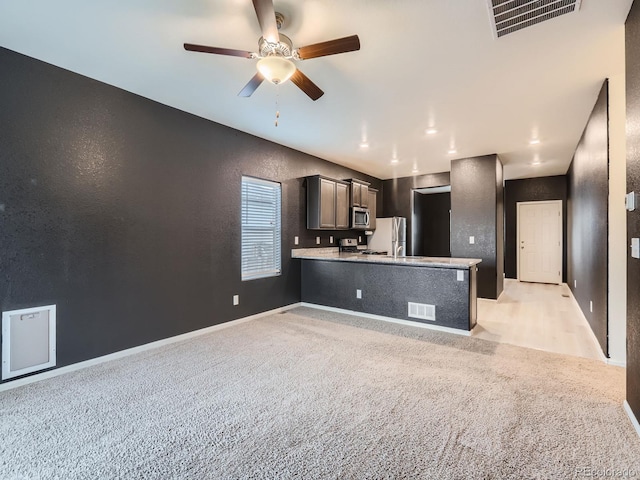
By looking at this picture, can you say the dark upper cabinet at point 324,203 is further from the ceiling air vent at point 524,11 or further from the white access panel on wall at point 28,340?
the white access panel on wall at point 28,340

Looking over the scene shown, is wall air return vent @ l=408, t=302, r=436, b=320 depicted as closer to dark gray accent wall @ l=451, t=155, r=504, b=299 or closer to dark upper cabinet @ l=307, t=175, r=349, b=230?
dark upper cabinet @ l=307, t=175, r=349, b=230

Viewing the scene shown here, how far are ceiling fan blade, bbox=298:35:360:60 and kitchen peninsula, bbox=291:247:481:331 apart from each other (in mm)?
2676

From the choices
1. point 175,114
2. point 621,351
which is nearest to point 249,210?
point 175,114

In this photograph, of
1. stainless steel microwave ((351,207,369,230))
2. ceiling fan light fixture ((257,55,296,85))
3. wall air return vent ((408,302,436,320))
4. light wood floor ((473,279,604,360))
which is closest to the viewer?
ceiling fan light fixture ((257,55,296,85))

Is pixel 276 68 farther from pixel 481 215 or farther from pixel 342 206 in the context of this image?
pixel 481 215

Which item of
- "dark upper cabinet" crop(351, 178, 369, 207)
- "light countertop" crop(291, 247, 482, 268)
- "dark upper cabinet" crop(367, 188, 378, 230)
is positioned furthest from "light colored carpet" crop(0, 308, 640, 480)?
"dark upper cabinet" crop(367, 188, 378, 230)

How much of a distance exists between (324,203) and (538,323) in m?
3.53

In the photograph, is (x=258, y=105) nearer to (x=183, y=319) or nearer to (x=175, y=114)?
(x=175, y=114)

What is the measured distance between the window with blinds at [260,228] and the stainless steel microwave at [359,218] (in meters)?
1.74

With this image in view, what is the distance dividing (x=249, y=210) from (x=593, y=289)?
169 inches

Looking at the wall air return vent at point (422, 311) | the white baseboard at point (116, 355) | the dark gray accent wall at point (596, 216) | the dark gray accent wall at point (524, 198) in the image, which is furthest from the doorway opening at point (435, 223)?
the white baseboard at point (116, 355)

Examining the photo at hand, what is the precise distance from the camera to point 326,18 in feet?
6.73

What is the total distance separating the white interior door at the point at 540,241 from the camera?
7.27 metres

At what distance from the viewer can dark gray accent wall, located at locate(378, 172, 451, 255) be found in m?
7.21
